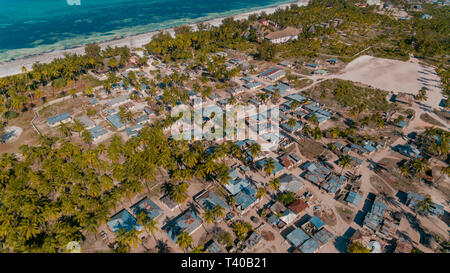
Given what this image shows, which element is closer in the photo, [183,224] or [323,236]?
[323,236]

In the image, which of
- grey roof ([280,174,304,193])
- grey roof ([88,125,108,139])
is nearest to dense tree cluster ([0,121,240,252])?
grey roof ([88,125,108,139])

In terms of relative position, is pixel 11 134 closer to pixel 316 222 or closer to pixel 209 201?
pixel 209 201

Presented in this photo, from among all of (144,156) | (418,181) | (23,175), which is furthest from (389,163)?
(23,175)

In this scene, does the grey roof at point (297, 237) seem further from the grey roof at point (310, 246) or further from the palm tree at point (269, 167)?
the palm tree at point (269, 167)

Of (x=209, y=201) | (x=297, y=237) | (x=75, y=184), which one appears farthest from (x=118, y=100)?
(x=297, y=237)

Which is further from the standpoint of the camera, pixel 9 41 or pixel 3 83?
pixel 9 41

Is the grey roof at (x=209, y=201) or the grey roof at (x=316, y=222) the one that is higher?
the grey roof at (x=209, y=201)

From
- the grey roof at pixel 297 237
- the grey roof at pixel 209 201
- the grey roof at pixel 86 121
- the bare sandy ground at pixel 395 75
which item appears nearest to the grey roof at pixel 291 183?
the grey roof at pixel 297 237

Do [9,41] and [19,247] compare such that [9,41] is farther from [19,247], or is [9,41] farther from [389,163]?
[389,163]
